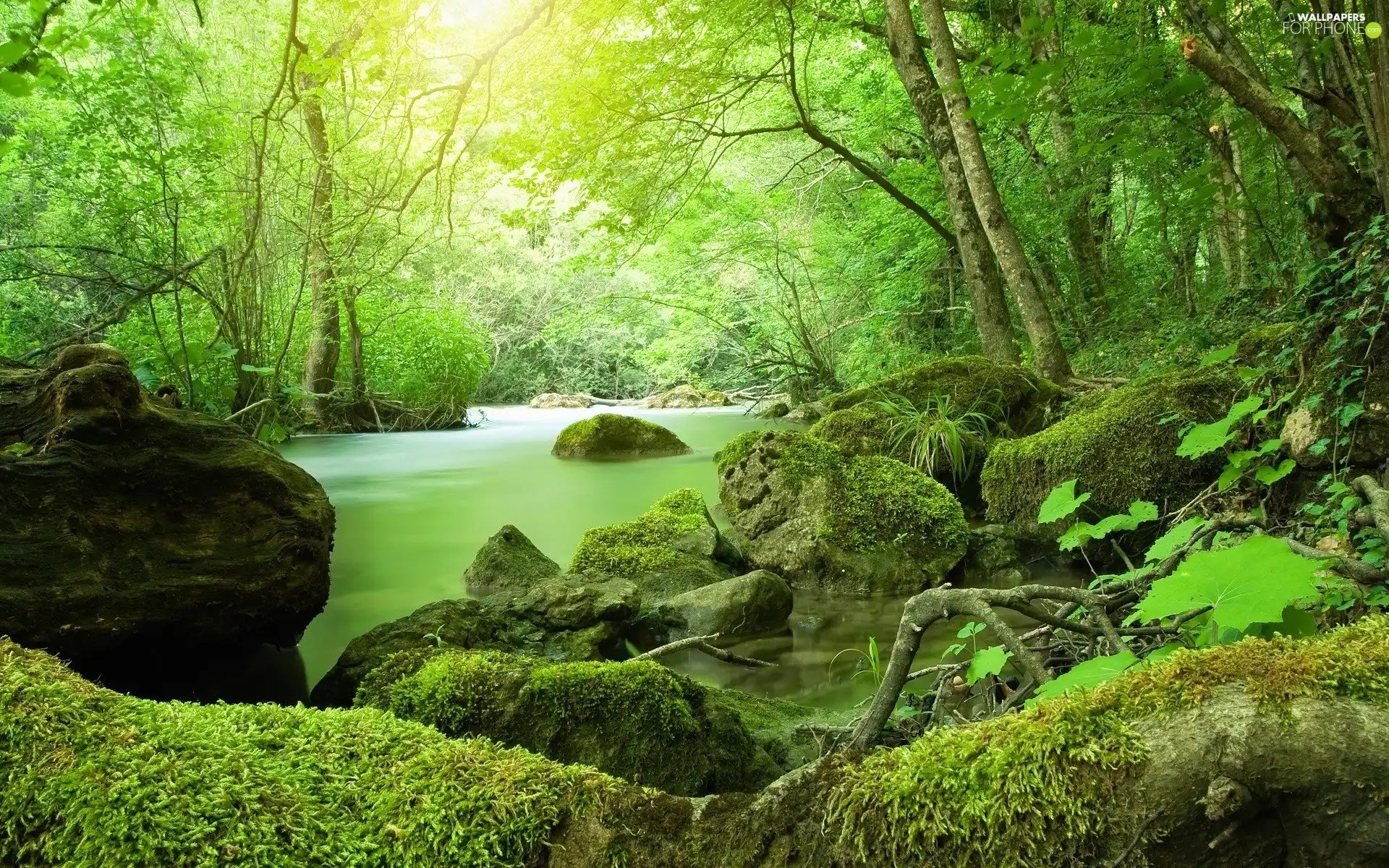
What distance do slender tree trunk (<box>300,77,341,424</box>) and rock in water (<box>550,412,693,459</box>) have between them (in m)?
4.00

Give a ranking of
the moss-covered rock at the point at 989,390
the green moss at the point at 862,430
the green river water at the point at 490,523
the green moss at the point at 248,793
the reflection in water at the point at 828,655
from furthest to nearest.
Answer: the moss-covered rock at the point at 989,390
the green moss at the point at 862,430
the green river water at the point at 490,523
the reflection in water at the point at 828,655
the green moss at the point at 248,793

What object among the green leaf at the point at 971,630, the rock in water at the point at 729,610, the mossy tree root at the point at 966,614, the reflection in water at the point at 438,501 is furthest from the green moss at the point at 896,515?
the mossy tree root at the point at 966,614

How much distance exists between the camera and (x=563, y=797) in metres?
1.17

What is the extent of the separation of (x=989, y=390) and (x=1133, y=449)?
8.25 ft

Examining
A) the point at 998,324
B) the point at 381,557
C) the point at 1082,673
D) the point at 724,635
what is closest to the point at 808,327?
the point at 998,324

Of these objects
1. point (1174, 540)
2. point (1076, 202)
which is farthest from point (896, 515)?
point (1076, 202)

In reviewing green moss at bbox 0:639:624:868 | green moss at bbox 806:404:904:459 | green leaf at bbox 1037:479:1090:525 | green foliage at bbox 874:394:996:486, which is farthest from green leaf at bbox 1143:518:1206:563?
green moss at bbox 806:404:904:459

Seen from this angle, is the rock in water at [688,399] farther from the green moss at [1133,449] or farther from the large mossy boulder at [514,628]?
the large mossy boulder at [514,628]

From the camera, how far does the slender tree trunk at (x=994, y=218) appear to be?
7.23 metres

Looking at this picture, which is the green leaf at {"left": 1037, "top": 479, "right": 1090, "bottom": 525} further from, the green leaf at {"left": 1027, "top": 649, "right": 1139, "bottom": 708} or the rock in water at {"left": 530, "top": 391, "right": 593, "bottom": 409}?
the rock in water at {"left": 530, "top": 391, "right": 593, "bottom": 409}

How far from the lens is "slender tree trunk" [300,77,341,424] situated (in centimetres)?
727

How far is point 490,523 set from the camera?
7762 millimetres

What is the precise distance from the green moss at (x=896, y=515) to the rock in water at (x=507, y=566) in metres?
2.02

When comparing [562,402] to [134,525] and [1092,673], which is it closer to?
[134,525]
